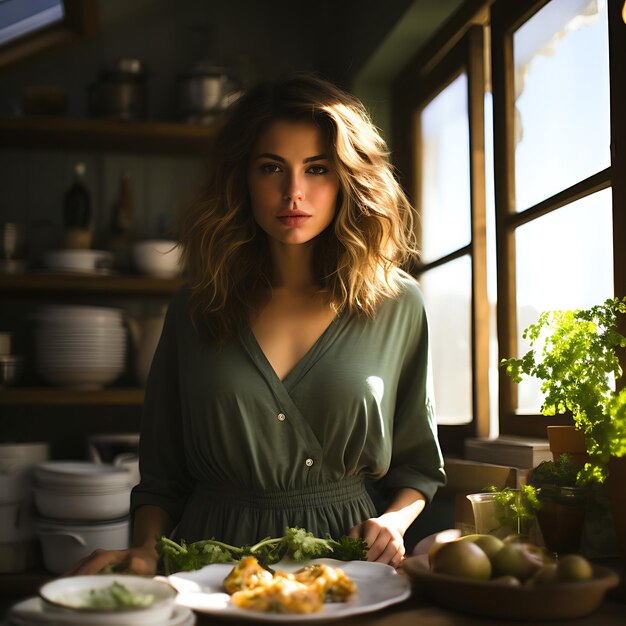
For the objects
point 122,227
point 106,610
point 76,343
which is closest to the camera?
point 106,610

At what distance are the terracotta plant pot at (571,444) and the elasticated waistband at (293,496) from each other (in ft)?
1.44

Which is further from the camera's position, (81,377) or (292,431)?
(81,377)

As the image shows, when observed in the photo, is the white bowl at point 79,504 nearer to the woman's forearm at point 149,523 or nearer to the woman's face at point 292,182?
the woman's forearm at point 149,523

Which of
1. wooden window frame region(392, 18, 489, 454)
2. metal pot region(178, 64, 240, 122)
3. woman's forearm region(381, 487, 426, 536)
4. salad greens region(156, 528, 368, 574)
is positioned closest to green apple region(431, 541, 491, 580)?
salad greens region(156, 528, 368, 574)

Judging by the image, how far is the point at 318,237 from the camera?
1762 mm

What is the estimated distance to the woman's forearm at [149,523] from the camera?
1.53 m

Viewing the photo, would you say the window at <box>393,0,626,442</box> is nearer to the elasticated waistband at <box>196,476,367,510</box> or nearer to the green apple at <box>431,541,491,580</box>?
the elasticated waistband at <box>196,476,367,510</box>

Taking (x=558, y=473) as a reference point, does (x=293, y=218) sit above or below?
above

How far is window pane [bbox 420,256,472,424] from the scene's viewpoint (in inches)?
98.3

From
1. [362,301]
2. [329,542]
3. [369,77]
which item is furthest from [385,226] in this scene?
[369,77]

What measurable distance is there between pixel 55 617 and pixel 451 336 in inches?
75.7

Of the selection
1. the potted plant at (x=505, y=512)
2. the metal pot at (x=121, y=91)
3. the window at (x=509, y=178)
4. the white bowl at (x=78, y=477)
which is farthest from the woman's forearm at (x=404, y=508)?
the metal pot at (x=121, y=91)

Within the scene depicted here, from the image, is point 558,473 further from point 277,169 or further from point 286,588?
point 277,169

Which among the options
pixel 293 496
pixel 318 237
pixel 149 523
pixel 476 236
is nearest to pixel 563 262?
pixel 476 236
